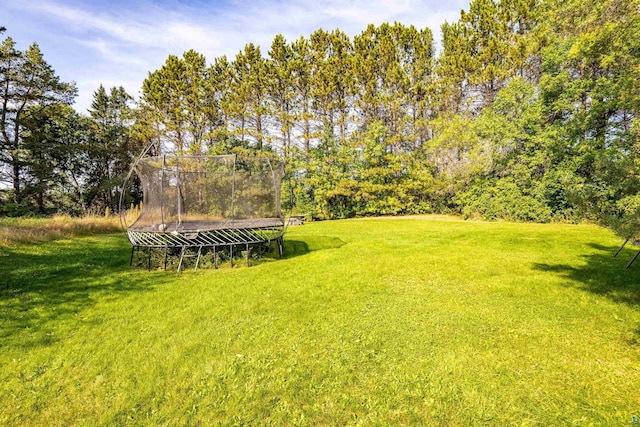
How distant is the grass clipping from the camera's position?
8555 mm

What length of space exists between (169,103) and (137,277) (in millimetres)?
22325

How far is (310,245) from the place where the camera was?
30.4ft

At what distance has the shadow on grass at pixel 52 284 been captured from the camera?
3693 mm

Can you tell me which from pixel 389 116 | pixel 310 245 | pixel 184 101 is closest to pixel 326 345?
pixel 310 245

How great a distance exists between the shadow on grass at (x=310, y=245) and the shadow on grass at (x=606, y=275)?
5.25 m

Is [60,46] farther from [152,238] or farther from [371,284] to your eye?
[371,284]

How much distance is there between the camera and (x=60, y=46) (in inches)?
386

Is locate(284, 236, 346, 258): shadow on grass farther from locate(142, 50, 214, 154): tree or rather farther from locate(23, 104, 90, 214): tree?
locate(23, 104, 90, 214): tree

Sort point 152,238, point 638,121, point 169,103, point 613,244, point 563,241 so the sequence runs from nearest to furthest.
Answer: point 152,238 → point 613,244 → point 563,241 → point 638,121 → point 169,103

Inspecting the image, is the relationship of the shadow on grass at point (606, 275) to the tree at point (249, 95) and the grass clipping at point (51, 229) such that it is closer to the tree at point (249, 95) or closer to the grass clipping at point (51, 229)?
the grass clipping at point (51, 229)

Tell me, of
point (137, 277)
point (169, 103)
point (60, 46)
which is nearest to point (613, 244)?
point (137, 277)

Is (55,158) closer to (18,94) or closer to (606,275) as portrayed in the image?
(18,94)

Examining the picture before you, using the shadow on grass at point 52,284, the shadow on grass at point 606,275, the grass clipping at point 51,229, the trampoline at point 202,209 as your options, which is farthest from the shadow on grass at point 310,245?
the grass clipping at point 51,229

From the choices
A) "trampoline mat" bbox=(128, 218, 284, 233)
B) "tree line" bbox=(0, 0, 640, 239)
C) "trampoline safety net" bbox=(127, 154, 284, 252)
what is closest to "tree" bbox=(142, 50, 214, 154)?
"tree line" bbox=(0, 0, 640, 239)
